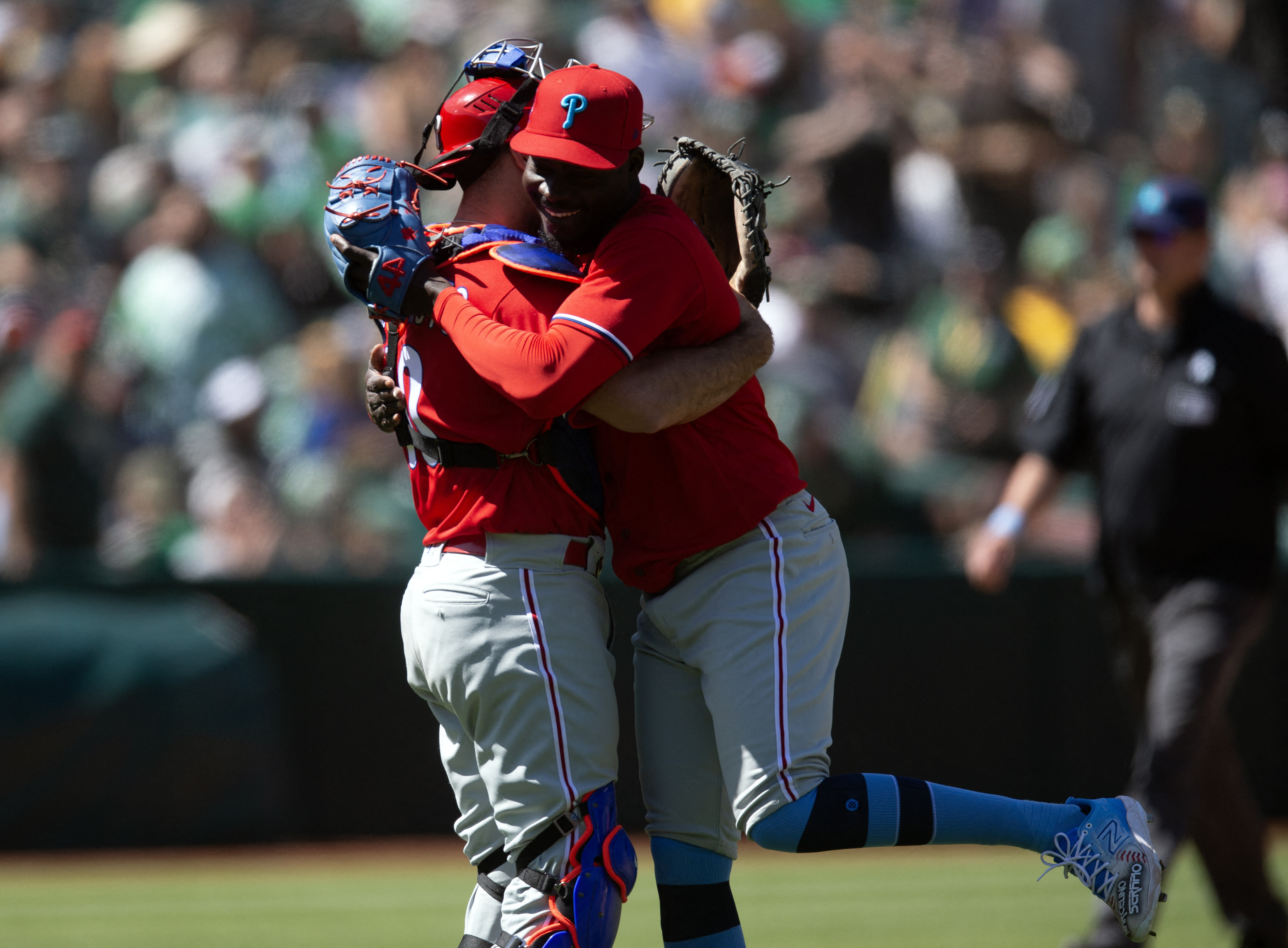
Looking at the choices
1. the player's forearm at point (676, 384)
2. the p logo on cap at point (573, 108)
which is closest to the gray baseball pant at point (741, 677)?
the player's forearm at point (676, 384)

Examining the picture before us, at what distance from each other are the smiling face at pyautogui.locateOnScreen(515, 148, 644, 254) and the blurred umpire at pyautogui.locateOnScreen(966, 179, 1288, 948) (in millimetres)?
2437

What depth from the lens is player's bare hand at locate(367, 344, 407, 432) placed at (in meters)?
3.53

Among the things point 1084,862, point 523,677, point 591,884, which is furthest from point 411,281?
point 1084,862

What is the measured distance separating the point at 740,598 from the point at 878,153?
7.84 meters

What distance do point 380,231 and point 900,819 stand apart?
1.81 m

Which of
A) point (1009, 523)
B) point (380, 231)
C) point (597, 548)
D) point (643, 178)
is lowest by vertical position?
point (1009, 523)

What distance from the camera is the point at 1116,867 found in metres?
3.51

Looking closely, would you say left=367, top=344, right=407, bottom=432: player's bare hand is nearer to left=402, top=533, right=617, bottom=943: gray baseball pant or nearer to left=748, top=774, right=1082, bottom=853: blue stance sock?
left=402, top=533, right=617, bottom=943: gray baseball pant

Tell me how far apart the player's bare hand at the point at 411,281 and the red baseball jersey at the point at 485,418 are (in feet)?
0.20

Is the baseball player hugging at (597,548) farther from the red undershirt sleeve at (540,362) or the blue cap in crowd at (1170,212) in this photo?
the blue cap in crowd at (1170,212)

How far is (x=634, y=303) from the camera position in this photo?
3.27 m

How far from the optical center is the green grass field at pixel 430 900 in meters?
5.59

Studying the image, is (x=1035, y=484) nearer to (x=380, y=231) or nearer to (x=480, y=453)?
(x=480, y=453)

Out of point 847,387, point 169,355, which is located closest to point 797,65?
point 847,387
